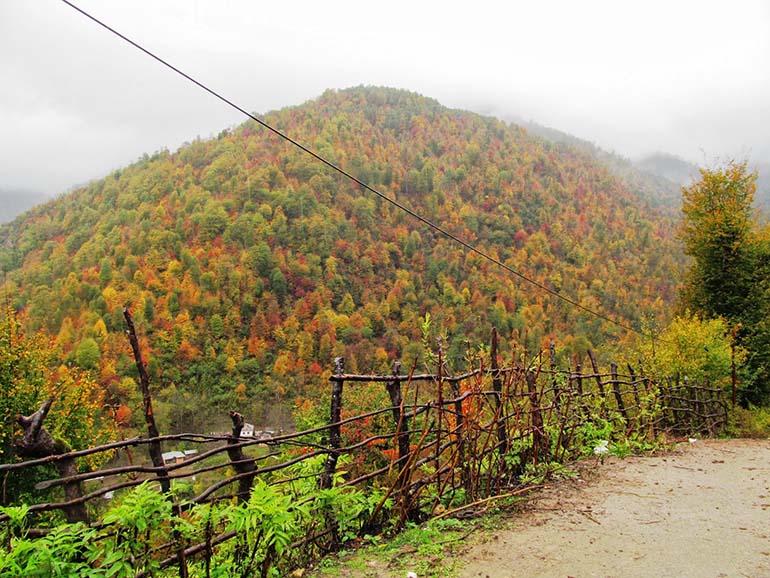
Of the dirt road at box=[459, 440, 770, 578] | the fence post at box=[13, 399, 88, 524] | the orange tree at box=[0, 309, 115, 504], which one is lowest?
the orange tree at box=[0, 309, 115, 504]

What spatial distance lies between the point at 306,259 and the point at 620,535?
91.2 m

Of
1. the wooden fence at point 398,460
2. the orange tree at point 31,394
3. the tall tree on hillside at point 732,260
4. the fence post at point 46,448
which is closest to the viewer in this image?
the fence post at point 46,448

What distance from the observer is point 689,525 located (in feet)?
11.0

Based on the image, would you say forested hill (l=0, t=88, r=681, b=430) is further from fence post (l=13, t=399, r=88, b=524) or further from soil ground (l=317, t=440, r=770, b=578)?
fence post (l=13, t=399, r=88, b=524)

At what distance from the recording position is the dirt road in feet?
8.76

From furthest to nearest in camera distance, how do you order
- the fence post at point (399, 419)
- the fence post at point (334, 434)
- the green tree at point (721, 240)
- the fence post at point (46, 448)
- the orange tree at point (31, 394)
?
1. the orange tree at point (31, 394)
2. the green tree at point (721, 240)
3. the fence post at point (399, 419)
4. the fence post at point (334, 434)
5. the fence post at point (46, 448)

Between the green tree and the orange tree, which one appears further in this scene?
the orange tree

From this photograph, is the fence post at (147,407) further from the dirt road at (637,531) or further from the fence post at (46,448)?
the dirt road at (637,531)

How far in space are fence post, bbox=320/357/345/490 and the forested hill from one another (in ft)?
163

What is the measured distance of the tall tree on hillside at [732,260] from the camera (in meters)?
13.1

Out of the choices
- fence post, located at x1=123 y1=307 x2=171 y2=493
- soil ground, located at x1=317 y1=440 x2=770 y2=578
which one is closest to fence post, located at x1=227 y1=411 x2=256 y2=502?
fence post, located at x1=123 y1=307 x2=171 y2=493

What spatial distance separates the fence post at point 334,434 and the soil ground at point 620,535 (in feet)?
1.60

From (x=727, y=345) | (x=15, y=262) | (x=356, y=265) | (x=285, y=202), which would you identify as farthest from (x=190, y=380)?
(x=727, y=345)

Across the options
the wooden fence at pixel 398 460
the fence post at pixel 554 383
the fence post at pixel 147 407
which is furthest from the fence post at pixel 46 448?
the fence post at pixel 554 383
